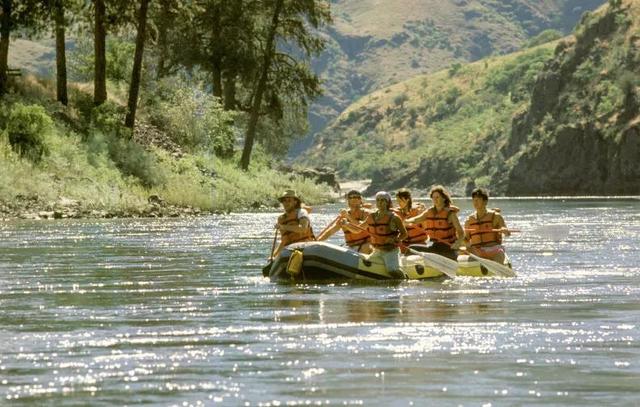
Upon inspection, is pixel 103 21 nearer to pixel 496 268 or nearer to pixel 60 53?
pixel 60 53

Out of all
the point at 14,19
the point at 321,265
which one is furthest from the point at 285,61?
the point at 321,265

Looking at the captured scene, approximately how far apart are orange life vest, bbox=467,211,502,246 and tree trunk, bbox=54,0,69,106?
30104 mm

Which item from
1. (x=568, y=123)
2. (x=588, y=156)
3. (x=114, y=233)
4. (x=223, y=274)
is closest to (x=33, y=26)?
(x=114, y=233)

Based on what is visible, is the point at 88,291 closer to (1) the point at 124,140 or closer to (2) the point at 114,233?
(2) the point at 114,233

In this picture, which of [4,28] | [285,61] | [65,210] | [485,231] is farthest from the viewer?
[285,61]

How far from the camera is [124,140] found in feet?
188

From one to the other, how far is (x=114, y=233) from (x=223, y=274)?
13.9 meters

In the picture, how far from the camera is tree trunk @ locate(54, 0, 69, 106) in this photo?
180 feet

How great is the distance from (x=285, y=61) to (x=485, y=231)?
4456cm

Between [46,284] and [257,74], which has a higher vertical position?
[257,74]

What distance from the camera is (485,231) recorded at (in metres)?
27.4

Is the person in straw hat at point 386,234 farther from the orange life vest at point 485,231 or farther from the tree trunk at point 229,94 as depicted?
the tree trunk at point 229,94

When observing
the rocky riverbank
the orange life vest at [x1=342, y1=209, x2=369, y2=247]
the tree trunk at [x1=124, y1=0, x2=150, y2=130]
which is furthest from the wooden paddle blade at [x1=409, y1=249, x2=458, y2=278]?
the tree trunk at [x1=124, y1=0, x2=150, y2=130]

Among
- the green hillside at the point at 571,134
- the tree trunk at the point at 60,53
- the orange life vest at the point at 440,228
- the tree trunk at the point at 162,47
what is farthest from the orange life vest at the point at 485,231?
the green hillside at the point at 571,134
